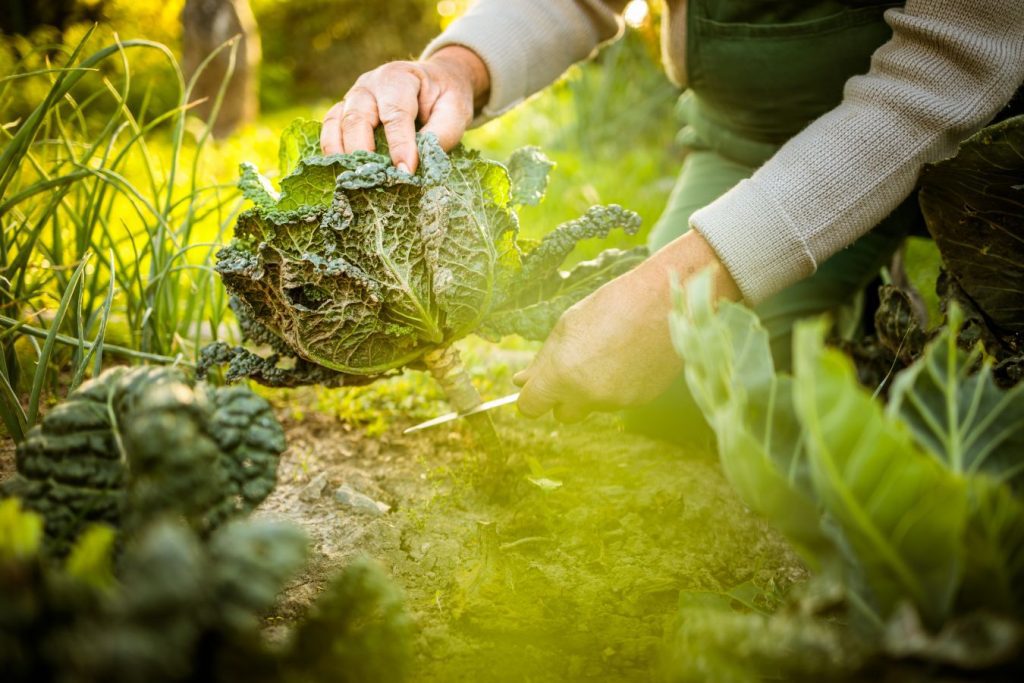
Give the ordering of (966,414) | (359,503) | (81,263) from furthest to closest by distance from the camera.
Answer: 1. (359,503)
2. (81,263)
3. (966,414)

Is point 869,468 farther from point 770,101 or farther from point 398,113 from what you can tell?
point 770,101

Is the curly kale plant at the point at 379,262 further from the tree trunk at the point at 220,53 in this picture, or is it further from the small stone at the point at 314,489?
the tree trunk at the point at 220,53

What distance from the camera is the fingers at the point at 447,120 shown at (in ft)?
5.36

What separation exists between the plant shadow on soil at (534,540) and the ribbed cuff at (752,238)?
22.6 inches

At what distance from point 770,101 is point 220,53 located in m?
5.01

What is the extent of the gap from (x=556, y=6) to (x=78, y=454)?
1.76 metres

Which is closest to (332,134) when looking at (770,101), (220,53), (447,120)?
(447,120)

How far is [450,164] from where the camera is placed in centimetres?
148

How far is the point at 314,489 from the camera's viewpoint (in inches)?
70.3

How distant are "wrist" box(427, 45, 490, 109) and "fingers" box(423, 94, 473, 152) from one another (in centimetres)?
14

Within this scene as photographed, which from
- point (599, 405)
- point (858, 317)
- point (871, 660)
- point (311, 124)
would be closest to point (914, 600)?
point (871, 660)

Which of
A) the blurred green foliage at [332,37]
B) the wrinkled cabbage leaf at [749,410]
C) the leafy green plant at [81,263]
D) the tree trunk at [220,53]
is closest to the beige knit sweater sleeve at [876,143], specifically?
the wrinkled cabbage leaf at [749,410]

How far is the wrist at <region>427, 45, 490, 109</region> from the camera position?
6.13ft

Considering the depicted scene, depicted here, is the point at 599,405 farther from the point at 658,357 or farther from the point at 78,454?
the point at 78,454
